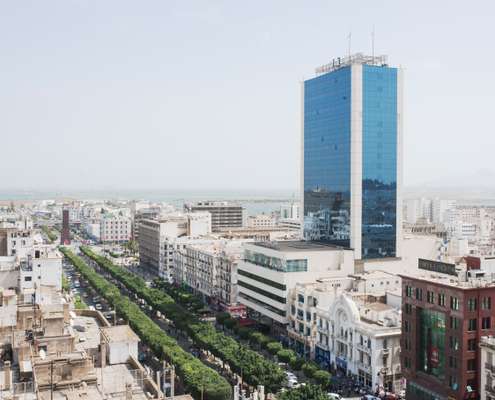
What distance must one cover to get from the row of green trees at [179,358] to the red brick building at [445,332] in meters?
16.6

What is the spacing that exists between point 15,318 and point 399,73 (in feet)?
203

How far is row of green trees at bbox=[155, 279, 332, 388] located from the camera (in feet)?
192

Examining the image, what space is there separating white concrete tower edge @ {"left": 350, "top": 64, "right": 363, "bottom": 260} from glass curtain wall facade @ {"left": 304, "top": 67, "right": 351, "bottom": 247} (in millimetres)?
733

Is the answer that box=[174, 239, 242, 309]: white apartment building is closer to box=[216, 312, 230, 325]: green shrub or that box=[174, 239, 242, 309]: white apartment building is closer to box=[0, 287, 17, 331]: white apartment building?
box=[216, 312, 230, 325]: green shrub

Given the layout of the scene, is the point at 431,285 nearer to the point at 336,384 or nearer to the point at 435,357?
the point at 435,357

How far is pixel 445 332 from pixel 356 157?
38753 millimetres

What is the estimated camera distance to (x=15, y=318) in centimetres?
4684

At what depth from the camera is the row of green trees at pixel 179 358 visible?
5141 cm

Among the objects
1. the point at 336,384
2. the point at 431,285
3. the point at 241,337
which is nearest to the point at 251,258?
the point at 241,337

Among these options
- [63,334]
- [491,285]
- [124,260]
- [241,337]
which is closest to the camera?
[63,334]

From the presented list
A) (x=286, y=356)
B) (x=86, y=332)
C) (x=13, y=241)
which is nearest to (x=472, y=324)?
(x=286, y=356)

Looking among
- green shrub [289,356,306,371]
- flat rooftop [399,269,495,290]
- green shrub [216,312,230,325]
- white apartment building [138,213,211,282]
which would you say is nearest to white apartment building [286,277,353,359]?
green shrub [289,356,306,371]

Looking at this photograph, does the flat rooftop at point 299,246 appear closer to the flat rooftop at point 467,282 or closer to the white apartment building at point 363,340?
the white apartment building at point 363,340

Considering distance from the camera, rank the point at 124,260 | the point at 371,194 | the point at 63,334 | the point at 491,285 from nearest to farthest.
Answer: the point at 63,334
the point at 491,285
the point at 371,194
the point at 124,260
